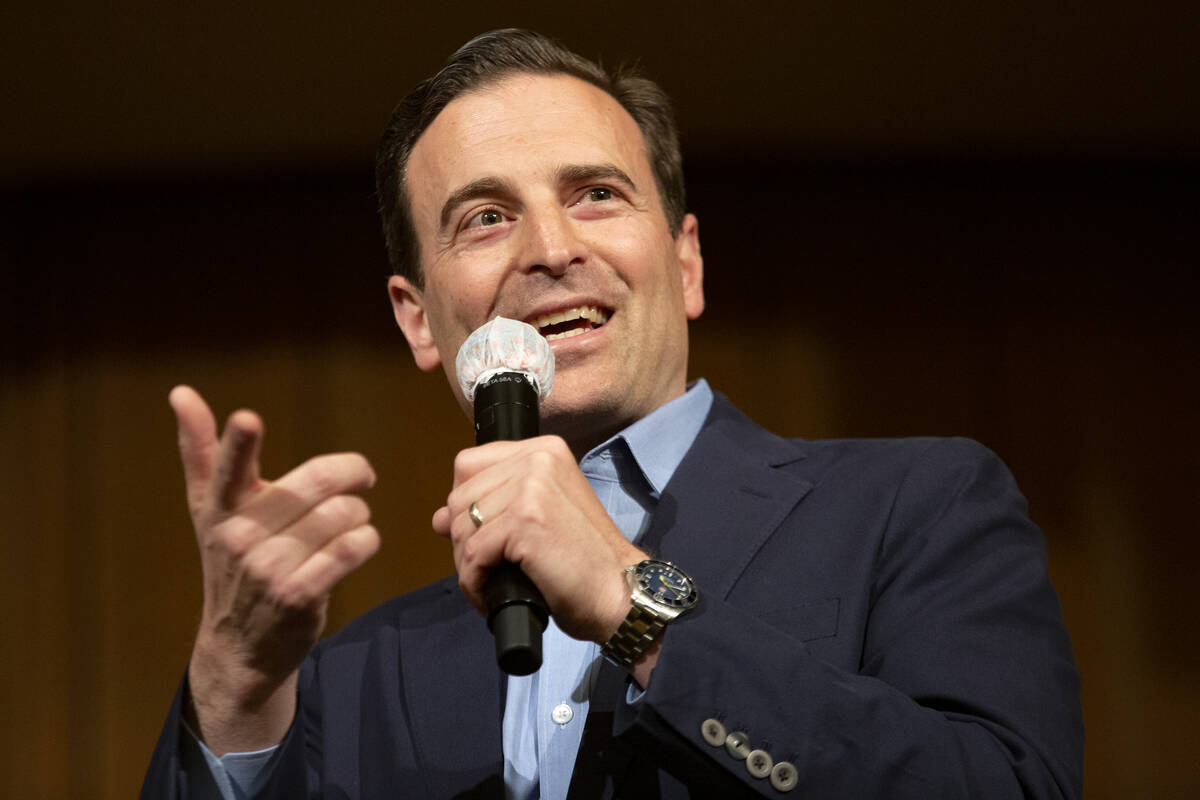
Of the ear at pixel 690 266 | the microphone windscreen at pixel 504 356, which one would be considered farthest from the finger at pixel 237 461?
the ear at pixel 690 266

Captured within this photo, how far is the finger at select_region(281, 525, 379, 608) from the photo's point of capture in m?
1.04

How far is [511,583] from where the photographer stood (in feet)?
3.35

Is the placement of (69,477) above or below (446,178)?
below

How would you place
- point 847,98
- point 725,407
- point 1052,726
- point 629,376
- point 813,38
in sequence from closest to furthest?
point 1052,726, point 629,376, point 725,407, point 813,38, point 847,98

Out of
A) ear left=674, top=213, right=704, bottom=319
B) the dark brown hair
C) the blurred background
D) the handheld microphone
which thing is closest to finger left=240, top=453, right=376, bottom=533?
the handheld microphone

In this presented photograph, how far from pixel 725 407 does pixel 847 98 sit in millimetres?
2288

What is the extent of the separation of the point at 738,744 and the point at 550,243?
2.58ft

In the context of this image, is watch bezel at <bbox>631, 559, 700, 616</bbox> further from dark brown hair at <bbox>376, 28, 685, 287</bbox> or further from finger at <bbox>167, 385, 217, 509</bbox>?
dark brown hair at <bbox>376, 28, 685, 287</bbox>

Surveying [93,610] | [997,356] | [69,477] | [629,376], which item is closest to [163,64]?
[69,477]

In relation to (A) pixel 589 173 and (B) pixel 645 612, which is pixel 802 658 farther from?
(A) pixel 589 173

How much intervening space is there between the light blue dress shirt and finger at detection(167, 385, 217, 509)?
0.35m

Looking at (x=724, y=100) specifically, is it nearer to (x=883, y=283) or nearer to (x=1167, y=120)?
(x=883, y=283)

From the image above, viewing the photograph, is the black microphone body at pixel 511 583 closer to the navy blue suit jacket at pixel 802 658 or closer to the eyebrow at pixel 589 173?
the navy blue suit jacket at pixel 802 658

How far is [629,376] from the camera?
1.65m
